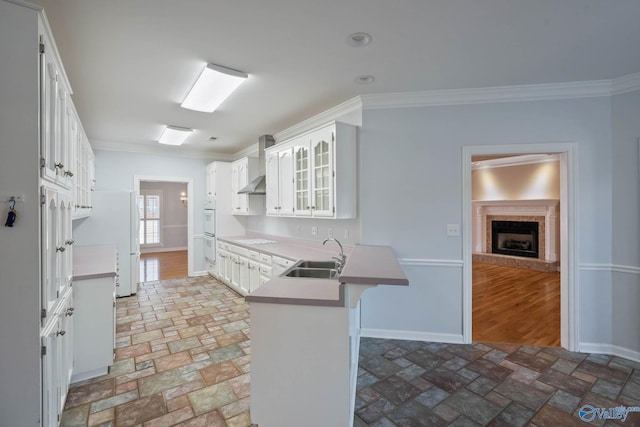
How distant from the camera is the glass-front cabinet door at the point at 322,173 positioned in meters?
3.36

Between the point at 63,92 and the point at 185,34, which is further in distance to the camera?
the point at 185,34

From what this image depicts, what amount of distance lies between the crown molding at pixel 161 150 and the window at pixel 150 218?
5.00m

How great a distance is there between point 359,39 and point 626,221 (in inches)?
117

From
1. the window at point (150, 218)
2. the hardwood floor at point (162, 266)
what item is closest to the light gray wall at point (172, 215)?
the window at point (150, 218)

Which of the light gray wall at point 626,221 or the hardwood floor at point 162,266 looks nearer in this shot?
the light gray wall at point 626,221

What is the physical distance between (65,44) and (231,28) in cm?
130

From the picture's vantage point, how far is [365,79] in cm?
288

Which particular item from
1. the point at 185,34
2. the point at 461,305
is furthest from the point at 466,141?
the point at 185,34

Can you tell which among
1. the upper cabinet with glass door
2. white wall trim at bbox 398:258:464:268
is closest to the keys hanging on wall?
the upper cabinet with glass door

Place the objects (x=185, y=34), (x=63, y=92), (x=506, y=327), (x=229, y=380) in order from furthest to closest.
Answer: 1. (x=506, y=327)
2. (x=229, y=380)
3. (x=185, y=34)
4. (x=63, y=92)

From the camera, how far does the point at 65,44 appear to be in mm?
2260

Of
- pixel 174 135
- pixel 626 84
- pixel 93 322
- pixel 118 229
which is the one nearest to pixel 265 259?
pixel 93 322

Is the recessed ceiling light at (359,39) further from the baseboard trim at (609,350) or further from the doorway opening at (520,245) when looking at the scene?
the baseboard trim at (609,350)

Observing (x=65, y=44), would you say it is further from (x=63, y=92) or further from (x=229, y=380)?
(x=229, y=380)
